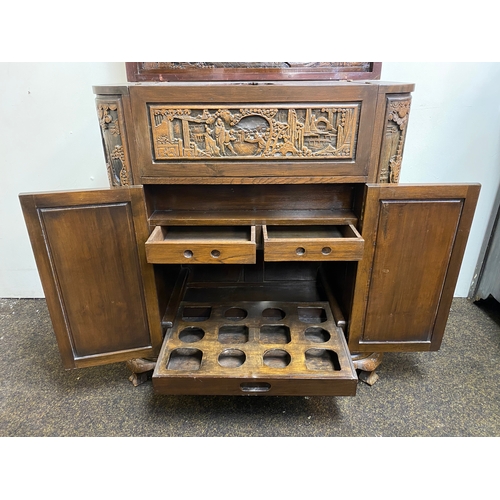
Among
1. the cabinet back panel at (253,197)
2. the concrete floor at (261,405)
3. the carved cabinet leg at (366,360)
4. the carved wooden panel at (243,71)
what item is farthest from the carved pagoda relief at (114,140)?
the carved cabinet leg at (366,360)

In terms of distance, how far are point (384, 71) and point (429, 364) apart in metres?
1.24

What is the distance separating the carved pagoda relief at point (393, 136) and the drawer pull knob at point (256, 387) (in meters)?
0.72

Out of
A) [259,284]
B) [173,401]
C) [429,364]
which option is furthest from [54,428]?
[429,364]

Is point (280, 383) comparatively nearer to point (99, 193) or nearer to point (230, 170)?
point (230, 170)

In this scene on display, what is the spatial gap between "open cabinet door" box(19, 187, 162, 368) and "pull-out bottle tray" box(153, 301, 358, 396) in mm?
156

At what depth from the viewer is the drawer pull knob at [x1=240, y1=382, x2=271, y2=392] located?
1.10m

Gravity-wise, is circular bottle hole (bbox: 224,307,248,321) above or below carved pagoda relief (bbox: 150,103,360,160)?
below

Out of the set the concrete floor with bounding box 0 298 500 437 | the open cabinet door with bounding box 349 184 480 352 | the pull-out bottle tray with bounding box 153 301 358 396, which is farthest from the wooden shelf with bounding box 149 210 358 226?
the concrete floor with bounding box 0 298 500 437

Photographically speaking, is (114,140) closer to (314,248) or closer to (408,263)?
(314,248)

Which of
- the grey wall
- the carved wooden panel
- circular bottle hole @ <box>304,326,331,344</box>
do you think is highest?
the carved wooden panel

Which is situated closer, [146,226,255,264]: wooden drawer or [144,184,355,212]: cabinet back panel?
[146,226,255,264]: wooden drawer

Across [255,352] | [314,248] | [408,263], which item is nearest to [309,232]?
[314,248]

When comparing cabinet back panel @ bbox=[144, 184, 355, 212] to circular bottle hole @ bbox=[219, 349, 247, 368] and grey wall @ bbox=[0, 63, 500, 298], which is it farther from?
grey wall @ bbox=[0, 63, 500, 298]

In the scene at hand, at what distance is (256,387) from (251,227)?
1.64 ft
